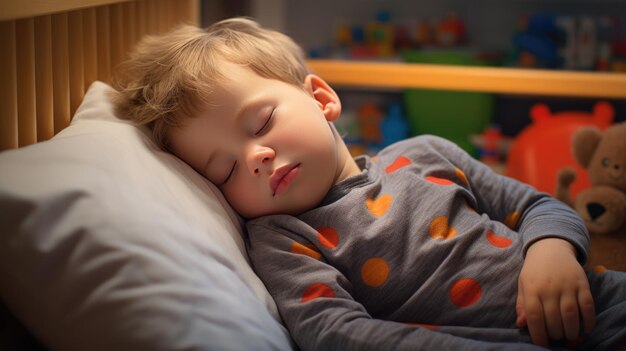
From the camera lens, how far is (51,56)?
907 mm

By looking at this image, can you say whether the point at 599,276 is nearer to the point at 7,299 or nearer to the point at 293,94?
the point at 293,94

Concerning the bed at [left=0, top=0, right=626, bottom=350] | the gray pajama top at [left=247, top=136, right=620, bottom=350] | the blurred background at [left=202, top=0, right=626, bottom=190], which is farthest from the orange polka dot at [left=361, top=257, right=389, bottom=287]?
the blurred background at [left=202, top=0, right=626, bottom=190]

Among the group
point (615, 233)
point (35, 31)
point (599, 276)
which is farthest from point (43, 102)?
point (615, 233)

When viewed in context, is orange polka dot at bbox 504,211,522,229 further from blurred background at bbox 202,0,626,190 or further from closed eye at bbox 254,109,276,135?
blurred background at bbox 202,0,626,190

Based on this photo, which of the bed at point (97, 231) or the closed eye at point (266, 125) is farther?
the closed eye at point (266, 125)

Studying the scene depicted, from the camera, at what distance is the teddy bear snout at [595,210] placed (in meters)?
1.30

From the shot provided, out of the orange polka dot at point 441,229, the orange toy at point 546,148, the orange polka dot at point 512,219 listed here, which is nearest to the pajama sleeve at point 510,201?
the orange polka dot at point 512,219

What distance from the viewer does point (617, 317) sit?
0.83 m

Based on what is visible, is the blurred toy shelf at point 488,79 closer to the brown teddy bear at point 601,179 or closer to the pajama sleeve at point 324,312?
the brown teddy bear at point 601,179

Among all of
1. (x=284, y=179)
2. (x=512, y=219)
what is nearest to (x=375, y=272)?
(x=284, y=179)

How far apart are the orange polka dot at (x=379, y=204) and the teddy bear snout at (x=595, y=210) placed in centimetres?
55

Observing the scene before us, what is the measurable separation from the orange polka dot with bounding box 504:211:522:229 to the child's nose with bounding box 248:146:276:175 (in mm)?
402

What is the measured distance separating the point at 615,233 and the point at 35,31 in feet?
3.44

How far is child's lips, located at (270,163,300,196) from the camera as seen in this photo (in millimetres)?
898
